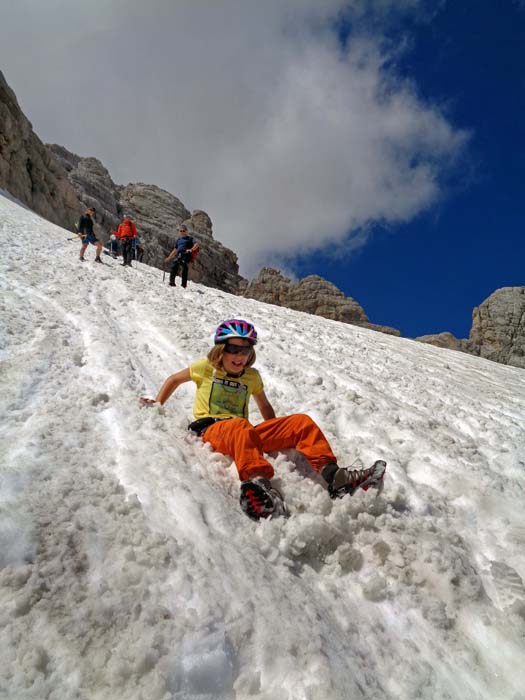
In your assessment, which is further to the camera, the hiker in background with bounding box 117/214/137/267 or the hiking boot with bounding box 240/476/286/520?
the hiker in background with bounding box 117/214/137/267

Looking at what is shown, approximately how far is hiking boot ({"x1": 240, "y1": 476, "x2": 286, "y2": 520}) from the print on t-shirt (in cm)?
98

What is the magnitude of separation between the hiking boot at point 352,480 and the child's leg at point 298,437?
0.17 metres

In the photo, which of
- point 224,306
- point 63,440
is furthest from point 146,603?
point 224,306

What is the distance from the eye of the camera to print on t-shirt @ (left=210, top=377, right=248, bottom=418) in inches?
131

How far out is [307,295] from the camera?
6544 cm

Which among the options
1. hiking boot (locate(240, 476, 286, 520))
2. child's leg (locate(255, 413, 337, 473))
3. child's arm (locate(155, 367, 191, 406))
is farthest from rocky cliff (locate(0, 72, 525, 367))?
hiking boot (locate(240, 476, 286, 520))

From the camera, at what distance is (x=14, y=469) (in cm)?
203

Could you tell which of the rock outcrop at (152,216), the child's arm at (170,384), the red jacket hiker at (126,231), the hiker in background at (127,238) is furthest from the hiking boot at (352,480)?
the rock outcrop at (152,216)

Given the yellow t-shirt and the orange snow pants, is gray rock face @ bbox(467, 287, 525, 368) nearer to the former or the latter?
the yellow t-shirt

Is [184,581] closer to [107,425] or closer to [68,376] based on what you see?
[107,425]

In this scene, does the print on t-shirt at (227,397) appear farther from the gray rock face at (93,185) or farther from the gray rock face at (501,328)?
the gray rock face at (501,328)

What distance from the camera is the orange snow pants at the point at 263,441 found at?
2.58 meters

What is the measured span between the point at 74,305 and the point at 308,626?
6357mm

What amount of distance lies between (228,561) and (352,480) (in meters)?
1.07
